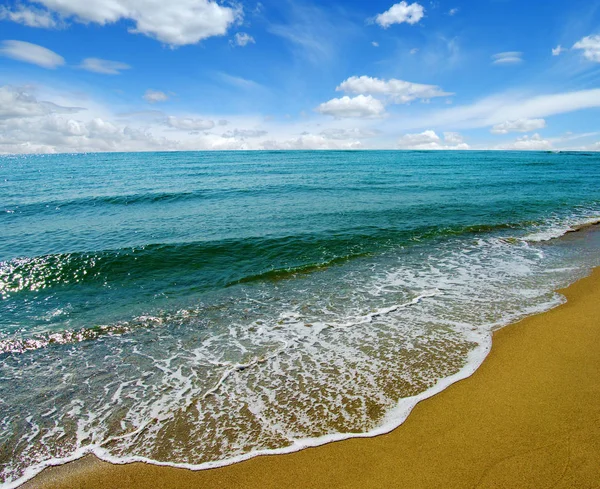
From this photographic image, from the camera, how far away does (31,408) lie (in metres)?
6.43

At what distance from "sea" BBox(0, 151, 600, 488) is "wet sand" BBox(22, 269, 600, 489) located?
24cm

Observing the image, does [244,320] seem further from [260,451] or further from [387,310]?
[260,451]

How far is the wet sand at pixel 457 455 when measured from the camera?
448 centimetres

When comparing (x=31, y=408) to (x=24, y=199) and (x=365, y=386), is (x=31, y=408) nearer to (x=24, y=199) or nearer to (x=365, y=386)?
(x=365, y=386)

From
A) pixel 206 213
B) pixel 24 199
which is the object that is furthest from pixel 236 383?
pixel 24 199

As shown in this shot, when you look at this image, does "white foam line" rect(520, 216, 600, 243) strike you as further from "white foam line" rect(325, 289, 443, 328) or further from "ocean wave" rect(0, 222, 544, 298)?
"white foam line" rect(325, 289, 443, 328)

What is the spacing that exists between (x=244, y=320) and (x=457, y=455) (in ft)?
21.5

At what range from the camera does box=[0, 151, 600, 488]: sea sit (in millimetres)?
5762

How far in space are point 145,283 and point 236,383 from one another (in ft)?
25.6

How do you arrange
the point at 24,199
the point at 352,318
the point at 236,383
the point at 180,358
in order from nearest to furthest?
1. the point at 236,383
2. the point at 180,358
3. the point at 352,318
4. the point at 24,199

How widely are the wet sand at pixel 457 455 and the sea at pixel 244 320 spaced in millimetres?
244

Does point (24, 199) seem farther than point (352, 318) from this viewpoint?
Yes

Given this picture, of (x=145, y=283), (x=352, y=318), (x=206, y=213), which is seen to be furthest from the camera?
(x=206, y=213)

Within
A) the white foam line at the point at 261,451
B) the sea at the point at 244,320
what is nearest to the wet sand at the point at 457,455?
the white foam line at the point at 261,451
